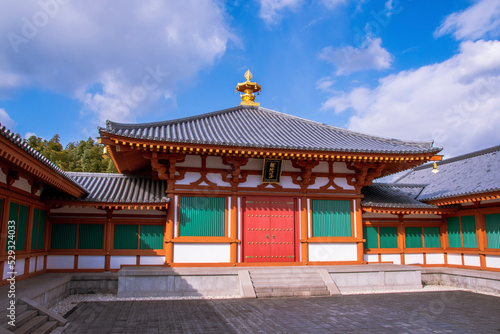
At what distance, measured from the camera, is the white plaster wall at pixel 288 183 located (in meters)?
14.0

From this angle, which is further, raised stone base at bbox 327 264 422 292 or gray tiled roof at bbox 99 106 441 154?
raised stone base at bbox 327 264 422 292

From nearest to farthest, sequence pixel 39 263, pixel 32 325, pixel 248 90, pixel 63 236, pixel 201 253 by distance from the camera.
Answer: pixel 32 325, pixel 39 263, pixel 201 253, pixel 63 236, pixel 248 90

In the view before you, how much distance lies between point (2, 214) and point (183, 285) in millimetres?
5236

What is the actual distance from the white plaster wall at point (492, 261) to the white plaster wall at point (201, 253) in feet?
29.9

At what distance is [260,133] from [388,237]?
6.47 metres

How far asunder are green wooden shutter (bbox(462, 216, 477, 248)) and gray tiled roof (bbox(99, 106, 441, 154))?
309 centimetres

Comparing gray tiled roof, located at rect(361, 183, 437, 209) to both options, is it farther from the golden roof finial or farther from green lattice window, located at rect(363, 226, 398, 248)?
the golden roof finial

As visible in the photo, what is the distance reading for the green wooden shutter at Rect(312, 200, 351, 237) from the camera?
45.9ft

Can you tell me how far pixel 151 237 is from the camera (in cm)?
1335

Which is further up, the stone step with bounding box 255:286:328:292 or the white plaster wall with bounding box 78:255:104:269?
the white plaster wall with bounding box 78:255:104:269

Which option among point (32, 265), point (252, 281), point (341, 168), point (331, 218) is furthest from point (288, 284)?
point (32, 265)

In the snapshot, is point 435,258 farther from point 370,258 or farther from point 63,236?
point 63,236

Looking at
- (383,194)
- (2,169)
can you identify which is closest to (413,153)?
(383,194)

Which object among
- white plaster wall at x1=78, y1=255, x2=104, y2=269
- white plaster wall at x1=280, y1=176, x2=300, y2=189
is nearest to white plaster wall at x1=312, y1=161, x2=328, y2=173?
white plaster wall at x1=280, y1=176, x2=300, y2=189
